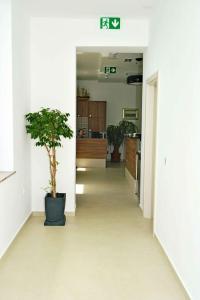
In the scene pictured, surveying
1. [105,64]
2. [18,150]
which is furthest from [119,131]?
[18,150]

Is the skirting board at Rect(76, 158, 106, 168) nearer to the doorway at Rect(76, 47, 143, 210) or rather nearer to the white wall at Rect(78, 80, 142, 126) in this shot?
the doorway at Rect(76, 47, 143, 210)

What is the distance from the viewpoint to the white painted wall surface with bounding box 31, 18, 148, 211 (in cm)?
507

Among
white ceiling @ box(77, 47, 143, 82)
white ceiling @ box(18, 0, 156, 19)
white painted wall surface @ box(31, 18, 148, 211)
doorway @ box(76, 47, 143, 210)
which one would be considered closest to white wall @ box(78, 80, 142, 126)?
doorway @ box(76, 47, 143, 210)

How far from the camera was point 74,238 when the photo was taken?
169 inches

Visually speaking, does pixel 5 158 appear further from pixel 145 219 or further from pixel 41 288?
pixel 145 219

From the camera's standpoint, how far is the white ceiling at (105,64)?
24.7 ft

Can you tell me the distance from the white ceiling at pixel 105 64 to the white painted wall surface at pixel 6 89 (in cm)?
285

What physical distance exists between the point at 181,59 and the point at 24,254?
285cm

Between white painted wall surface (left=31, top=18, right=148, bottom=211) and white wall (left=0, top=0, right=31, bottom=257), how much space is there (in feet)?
0.70

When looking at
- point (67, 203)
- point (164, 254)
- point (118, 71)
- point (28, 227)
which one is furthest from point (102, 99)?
point (164, 254)

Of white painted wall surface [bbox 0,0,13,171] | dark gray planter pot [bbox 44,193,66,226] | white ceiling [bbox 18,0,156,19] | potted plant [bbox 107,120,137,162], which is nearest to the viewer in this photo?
white painted wall surface [bbox 0,0,13,171]

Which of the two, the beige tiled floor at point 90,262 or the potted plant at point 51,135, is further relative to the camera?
the potted plant at point 51,135

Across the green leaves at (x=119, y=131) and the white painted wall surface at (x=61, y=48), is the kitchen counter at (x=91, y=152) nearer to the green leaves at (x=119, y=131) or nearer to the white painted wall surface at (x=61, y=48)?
the green leaves at (x=119, y=131)

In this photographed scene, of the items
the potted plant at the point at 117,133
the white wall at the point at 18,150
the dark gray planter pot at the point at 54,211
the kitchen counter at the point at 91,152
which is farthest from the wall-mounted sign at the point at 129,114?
the dark gray planter pot at the point at 54,211
